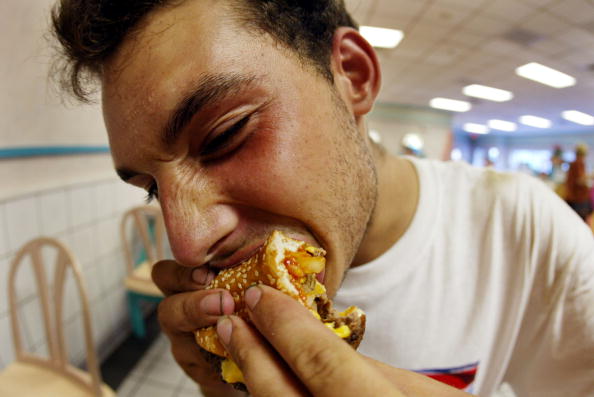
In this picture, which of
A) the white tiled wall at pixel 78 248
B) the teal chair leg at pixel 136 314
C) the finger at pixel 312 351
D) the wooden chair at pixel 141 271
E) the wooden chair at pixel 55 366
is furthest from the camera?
the teal chair leg at pixel 136 314

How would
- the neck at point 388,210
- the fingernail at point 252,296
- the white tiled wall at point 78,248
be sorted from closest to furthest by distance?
the fingernail at point 252,296 < the neck at point 388,210 < the white tiled wall at point 78,248

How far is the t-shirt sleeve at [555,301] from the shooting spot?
956 mm

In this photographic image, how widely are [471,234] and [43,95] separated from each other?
2.86 m

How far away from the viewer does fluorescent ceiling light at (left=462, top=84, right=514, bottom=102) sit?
0.91 m

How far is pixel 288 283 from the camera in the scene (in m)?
0.61

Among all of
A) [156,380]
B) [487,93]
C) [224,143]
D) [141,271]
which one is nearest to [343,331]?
[224,143]

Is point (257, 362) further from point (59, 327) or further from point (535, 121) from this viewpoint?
point (59, 327)

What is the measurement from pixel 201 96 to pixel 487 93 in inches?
34.3

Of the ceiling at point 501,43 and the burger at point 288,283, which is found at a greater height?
the ceiling at point 501,43

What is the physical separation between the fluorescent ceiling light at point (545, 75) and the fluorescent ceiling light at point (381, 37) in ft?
1.14

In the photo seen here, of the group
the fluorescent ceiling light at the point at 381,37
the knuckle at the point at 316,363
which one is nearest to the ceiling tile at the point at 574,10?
the fluorescent ceiling light at the point at 381,37

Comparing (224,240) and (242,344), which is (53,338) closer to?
(224,240)

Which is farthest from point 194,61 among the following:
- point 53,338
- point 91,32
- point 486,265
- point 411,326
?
point 53,338

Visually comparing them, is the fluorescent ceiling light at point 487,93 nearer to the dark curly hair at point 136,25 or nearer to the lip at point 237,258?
the dark curly hair at point 136,25
